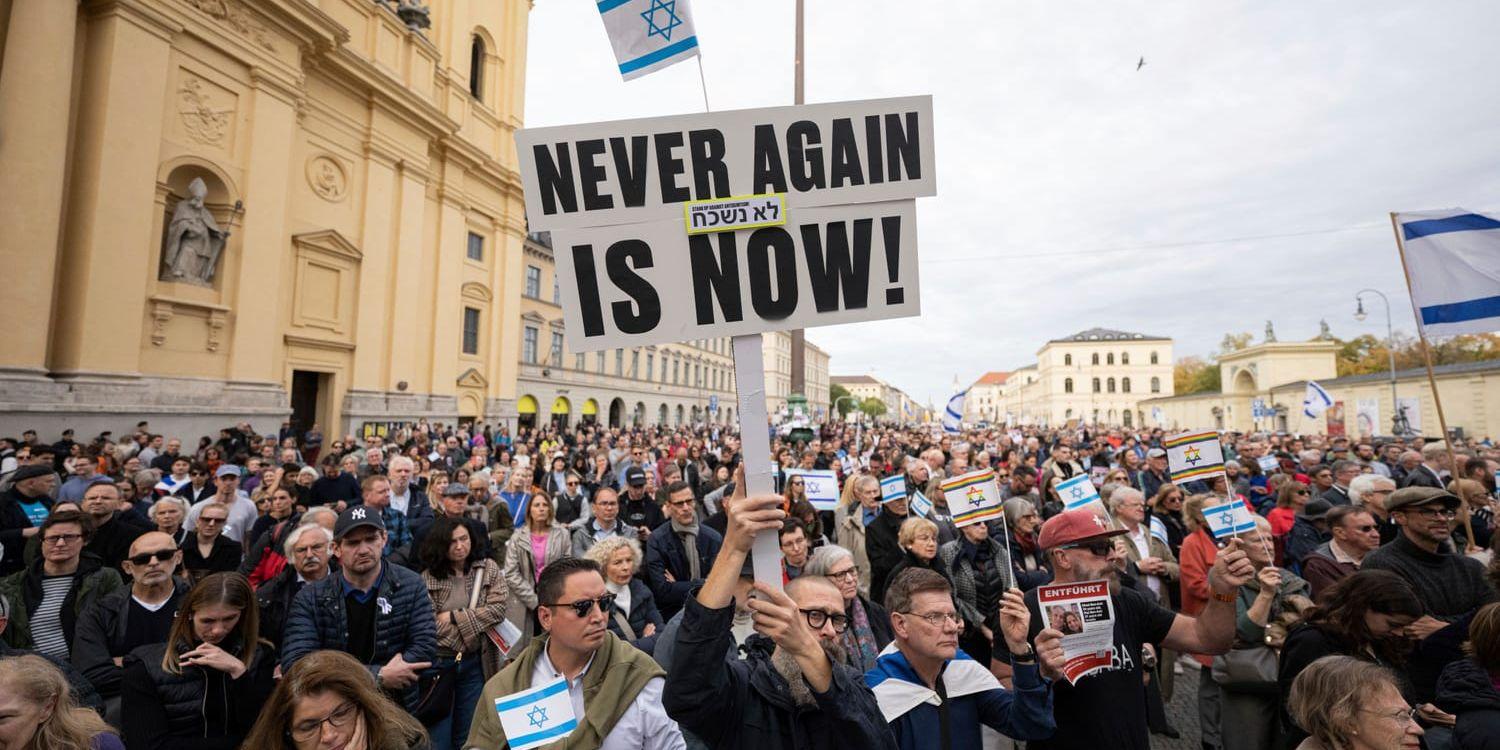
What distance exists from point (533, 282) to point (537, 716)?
3613cm

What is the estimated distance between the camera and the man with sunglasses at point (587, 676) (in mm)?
2520

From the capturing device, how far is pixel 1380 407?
99.4ft

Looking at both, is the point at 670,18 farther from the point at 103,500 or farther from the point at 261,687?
the point at 103,500

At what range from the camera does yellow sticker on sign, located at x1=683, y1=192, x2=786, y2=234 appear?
2275mm

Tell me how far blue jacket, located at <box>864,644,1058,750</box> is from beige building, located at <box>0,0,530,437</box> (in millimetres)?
16789

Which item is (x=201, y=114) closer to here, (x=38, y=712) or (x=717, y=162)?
(x=38, y=712)

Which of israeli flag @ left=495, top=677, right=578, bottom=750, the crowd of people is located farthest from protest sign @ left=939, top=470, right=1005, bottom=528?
israeli flag @ left=495, top=677, right=578, bottom=750

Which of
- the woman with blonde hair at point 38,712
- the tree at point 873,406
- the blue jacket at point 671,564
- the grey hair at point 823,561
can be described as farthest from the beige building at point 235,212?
the tree at point 873,406

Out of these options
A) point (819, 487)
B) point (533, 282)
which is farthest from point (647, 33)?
point (533, 282)

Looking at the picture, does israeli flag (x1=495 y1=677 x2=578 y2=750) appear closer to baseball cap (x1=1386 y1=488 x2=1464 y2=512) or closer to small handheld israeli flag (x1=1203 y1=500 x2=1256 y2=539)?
small handheld israeli flag (x1=1203 y1=500 x2=1256 y2=539)

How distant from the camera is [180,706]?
294 cm

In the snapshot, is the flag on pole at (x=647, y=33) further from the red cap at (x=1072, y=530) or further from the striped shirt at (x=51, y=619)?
the striped shirt at (x=51, y=619)

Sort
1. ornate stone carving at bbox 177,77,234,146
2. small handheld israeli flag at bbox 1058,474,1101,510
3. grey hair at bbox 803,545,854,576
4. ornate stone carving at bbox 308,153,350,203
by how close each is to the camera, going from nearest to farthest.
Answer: grey hair at bbox 803,545,854,576 < small handheld israeli flag at bbox 1058,474,1101,510 < ornate stone carving at bbox 177,77,234,146 < ornate stone carving at bbox 308,153,350,203

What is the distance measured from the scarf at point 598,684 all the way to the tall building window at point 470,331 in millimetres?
26881
